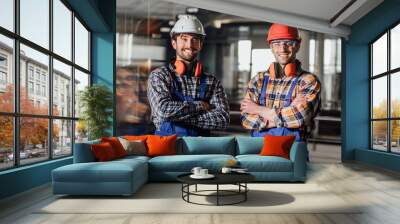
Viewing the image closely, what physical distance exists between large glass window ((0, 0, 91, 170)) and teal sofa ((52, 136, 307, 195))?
78 centimetres

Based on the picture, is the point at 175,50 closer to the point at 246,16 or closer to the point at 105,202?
the point at 246,16

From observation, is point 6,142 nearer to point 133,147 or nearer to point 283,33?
point 133,147

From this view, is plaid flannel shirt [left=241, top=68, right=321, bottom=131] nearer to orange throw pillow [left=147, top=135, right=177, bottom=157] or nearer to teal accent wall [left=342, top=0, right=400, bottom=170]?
teal accent wall [left=342, top=0, right=400, bottom=170]

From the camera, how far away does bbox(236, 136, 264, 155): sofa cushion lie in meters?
6.73

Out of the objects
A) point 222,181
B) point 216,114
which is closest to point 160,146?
point 216,114

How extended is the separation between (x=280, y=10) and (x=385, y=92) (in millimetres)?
2849

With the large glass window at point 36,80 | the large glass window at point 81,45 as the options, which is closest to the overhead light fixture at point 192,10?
the large glass window at point 81,45

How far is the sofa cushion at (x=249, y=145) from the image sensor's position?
6734 mm

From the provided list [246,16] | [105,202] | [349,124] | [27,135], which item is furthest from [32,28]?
[349,124]

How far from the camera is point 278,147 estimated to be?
20.9 feet

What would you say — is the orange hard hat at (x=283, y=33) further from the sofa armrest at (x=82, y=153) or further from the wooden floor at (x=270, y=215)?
the sofa armrest at (x=82, y=153)

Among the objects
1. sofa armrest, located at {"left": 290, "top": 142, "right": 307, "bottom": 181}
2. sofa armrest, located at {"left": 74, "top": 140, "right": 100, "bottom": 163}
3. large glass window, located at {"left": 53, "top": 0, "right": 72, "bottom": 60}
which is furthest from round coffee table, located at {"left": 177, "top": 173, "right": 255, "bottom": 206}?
large glass window, located at {"left": 53, "top": 0, "right": 72, "bottom": 60}

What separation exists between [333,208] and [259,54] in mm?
4718

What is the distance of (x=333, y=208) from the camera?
429cm
